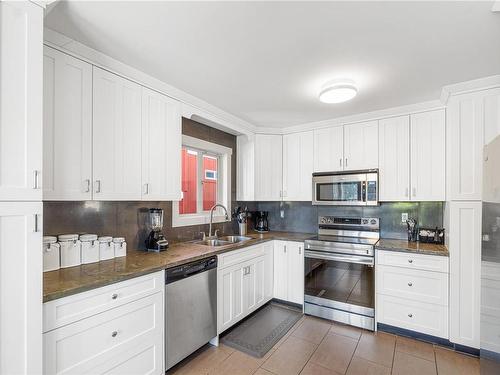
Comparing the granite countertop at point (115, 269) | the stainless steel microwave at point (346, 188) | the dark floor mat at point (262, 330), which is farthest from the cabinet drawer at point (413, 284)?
the granite countertop at point (115, 269)

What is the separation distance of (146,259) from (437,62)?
272cm

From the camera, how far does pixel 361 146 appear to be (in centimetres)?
319

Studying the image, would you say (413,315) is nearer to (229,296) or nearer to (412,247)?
(412,247)

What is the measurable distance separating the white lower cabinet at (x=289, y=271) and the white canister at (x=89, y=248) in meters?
2.13

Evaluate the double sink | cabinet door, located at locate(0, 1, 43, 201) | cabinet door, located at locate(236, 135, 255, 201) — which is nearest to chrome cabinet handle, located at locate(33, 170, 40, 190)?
cabinet door, located at locate(0, 1, 43, 201)

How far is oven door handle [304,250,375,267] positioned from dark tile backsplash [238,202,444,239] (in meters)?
0.65

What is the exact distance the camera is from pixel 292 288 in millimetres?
3303

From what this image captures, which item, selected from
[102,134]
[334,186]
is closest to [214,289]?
[102,134]

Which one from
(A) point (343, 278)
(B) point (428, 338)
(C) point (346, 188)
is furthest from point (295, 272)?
(B) point (428, 338)

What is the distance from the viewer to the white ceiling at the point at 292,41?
143 centimetres

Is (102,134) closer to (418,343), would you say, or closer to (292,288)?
(292,288)

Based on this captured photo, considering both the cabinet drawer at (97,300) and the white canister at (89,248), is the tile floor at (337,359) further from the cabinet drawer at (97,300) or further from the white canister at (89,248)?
the white canister at (89,248)

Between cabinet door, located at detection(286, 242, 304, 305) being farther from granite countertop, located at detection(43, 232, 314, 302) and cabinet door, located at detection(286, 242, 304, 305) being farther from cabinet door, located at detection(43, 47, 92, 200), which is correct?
cabinet door, located at detection(43, 47, 92, 200)

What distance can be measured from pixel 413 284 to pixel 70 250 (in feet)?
9.98
